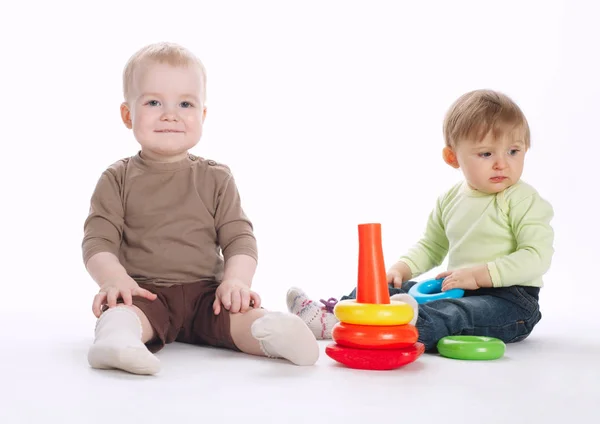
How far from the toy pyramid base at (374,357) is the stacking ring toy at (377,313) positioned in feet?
0.18

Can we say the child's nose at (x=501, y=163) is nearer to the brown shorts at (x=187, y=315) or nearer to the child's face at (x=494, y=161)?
the child's face at (x=494, y=161)

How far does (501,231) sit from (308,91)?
149 centimetres

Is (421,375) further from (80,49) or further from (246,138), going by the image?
(80,49)

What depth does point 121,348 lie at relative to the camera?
148 cm

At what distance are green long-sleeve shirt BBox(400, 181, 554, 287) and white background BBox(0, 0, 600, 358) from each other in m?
1.05

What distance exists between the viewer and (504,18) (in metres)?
3.25

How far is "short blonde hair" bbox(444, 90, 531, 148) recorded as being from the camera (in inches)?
81.3

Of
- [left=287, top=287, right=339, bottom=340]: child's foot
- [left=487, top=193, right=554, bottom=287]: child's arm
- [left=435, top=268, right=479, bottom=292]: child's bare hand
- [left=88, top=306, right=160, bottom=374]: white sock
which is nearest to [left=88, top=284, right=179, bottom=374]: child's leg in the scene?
[left=88, top=306, right=160, bottom=374]: white sock

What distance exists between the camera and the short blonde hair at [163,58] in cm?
197

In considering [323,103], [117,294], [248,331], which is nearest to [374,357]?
[248,331]

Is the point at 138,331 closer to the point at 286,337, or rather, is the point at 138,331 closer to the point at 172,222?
the point at 286,337

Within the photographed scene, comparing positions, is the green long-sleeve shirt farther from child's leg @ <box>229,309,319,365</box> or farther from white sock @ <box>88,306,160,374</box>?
white sock @ <box>88,306,160,374</box>

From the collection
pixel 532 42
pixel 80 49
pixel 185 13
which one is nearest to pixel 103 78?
pixel 80 49

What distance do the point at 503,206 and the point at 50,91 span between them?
201cm
